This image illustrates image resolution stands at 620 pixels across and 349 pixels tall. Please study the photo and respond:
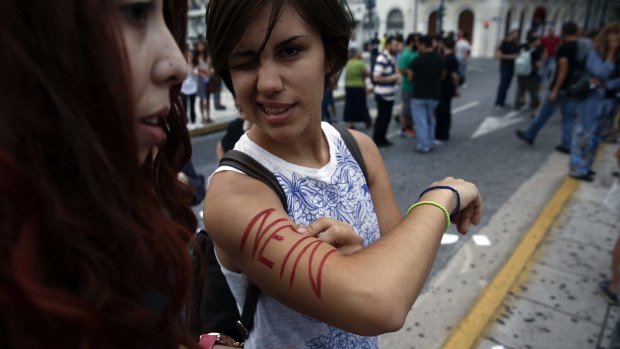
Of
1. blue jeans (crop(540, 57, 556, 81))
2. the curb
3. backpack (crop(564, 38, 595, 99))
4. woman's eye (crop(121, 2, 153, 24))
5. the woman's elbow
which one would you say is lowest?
the curb

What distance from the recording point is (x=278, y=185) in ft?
3.95

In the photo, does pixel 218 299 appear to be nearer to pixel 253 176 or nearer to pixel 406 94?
pixel 253 176

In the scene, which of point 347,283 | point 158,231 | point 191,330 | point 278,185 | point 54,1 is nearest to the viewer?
point 54,1

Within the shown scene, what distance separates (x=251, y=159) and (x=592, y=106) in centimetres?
594

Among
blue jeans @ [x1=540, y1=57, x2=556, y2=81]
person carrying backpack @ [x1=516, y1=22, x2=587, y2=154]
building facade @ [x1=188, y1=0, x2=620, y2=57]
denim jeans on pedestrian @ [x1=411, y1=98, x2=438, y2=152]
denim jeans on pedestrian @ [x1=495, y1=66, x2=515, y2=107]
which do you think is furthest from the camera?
building facade @ [x1=188, y1=0, x2=620, y2=57]

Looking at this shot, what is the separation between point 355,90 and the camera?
8.20 m

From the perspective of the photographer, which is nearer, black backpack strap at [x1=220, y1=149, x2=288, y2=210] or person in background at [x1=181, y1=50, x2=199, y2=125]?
black backpack strap at [x1=220, y1=149, x2=288, y2=210]

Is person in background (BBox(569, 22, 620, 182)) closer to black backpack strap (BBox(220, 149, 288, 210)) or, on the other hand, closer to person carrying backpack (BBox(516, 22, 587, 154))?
person carrying backpack (BBox(516, 22, 587, 154))

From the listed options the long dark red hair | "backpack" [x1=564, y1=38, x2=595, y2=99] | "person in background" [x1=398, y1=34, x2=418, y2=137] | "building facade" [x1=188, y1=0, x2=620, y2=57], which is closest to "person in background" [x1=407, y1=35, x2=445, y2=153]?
"person in background" [x1=398, y1=34, x2=418, y2=137]

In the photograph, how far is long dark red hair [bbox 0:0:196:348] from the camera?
1.76ft

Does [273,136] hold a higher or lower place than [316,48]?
lower

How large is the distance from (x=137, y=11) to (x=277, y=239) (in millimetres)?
593

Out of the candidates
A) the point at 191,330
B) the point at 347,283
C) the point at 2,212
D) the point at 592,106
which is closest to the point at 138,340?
the point at 2,212

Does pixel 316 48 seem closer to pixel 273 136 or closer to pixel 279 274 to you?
pixel 273 136
